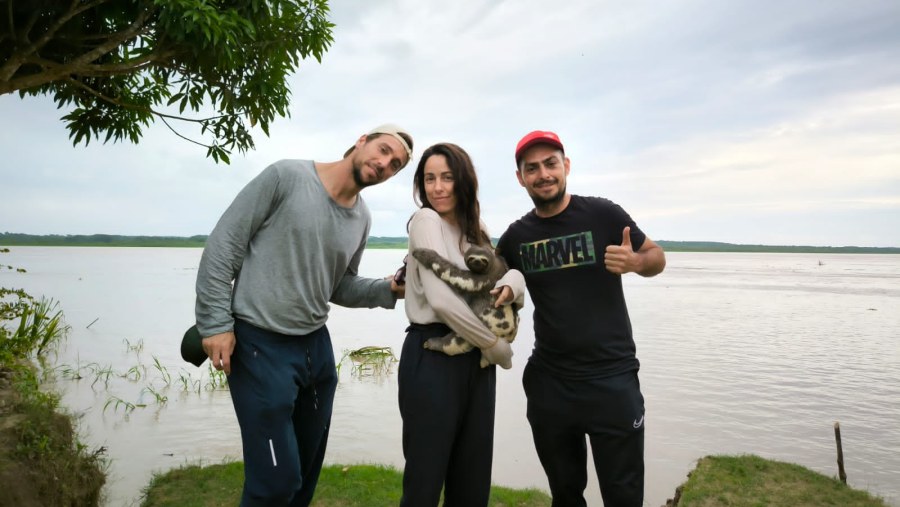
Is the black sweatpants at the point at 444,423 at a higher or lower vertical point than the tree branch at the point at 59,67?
lower

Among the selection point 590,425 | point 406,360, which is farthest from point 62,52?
point 590,425

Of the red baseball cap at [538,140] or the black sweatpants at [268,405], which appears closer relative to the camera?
the black sweatpants at [268,405]

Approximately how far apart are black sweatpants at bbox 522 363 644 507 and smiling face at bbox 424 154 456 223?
1.05m

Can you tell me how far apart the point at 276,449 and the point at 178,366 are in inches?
391

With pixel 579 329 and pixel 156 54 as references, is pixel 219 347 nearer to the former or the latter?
pixel 579 329

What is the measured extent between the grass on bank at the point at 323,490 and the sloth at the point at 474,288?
2734 mm

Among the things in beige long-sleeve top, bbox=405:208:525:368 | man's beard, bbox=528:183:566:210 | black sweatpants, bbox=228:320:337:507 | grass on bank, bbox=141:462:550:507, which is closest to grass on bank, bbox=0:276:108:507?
grass on bank, bbox=141:462:550:507

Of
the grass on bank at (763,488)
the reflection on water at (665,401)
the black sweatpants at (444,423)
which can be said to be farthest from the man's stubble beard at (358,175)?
the reflection on water at (665,401)

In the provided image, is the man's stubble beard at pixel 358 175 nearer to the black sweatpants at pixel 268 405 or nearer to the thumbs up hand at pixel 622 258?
the black sweatpants at pixel 268 405

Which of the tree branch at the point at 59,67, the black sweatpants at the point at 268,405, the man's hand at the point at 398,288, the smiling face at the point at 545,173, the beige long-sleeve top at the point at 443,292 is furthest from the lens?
the tree branch at the point at 59,67

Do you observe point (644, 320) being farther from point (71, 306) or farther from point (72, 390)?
point (71, 306)

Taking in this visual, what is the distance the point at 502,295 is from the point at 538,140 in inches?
33.9

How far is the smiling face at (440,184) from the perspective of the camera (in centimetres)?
248

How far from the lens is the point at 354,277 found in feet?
10.1
